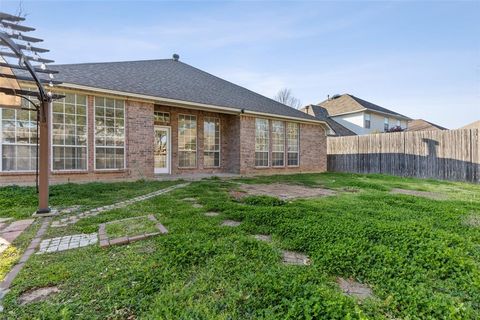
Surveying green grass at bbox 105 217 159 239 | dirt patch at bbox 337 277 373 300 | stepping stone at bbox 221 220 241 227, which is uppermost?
green grass at bbox 105 217 159 239

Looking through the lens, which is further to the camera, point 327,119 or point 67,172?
point 327,119

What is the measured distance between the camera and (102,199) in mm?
5594

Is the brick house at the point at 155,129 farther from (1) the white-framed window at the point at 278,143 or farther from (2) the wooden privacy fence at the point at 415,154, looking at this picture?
(2) the wooden privacy fence at the point at 415,154

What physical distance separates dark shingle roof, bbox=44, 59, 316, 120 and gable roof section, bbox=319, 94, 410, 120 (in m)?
12.8

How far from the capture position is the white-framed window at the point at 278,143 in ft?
41.7

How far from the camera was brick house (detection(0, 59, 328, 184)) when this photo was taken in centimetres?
748

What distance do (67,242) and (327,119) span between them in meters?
24.8

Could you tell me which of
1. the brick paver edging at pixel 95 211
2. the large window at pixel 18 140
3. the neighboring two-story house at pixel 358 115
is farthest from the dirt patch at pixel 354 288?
the neighboring two-story house at pixel 358 115

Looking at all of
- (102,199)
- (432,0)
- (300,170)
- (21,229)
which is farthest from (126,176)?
(432,0)

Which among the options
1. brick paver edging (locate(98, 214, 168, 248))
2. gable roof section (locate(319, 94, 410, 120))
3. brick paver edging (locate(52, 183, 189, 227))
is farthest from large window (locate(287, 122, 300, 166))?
gable roof section (locate(319, 94, 410, 120))

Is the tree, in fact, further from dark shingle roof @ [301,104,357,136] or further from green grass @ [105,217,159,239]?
green grass @ [105,217,159,239]

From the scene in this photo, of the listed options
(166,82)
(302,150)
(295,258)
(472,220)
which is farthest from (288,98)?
(295,258)

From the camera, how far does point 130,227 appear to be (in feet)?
11.6

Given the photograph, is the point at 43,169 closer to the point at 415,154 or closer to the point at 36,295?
the point at 36,295
